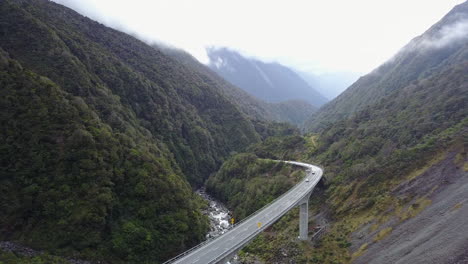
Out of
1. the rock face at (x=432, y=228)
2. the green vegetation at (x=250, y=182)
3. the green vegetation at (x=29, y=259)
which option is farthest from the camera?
the green vegetation at (x=250, y=182)

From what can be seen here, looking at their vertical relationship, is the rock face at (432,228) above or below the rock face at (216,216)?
above

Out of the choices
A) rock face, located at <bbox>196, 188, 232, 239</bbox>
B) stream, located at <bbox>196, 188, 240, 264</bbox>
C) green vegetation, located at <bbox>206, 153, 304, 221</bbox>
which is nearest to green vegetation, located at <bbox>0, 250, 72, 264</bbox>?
stream, located at <bbox>196, 188, 240, 264</bbox>

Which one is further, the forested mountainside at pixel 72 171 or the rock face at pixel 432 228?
the forested mountainside at pixel 72 171

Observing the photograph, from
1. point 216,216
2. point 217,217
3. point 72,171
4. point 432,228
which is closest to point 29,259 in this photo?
point 72,171

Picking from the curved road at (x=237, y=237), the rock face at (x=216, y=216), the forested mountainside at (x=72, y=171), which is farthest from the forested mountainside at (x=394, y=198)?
the forested mountainside at (x=72, y=171)

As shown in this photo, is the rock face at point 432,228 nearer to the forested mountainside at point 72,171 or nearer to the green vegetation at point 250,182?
the green vegetation at point 250,182

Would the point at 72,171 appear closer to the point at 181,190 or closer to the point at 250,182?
the point at 181,190

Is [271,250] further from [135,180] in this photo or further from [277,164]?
[277,164]
